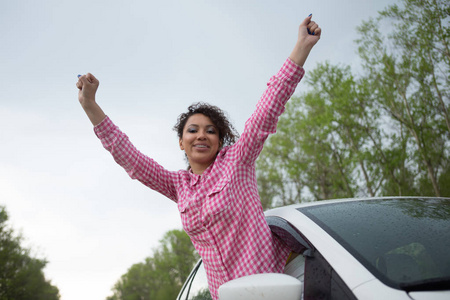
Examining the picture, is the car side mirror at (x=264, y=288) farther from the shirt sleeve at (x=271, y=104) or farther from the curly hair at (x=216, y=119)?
the curly hair at (x=216, y=119)

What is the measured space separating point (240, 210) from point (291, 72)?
76 cm

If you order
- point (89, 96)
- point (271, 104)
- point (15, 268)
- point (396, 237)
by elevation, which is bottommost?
point (396, 237)

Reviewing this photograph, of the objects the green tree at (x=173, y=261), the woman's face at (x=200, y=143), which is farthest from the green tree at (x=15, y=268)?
the woman's face at (x=200, y=143)

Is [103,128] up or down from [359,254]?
up

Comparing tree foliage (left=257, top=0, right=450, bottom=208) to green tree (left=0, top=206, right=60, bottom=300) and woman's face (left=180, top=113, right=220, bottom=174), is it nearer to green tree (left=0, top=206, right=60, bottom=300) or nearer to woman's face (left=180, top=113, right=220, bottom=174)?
woman's face (left=180, top=113, right=220, bottom=174)

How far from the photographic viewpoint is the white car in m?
1.23

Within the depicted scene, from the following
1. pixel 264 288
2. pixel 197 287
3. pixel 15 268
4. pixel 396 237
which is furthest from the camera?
pixel 15 268

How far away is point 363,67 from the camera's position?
64.0ft

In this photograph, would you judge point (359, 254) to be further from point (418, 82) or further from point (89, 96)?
point (418, 82)

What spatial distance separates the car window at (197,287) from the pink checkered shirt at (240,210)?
646 mm

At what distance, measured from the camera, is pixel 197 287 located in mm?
2928

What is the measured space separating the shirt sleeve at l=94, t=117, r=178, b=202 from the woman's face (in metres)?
0.22

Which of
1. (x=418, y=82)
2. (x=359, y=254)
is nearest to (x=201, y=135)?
(x=359, y=254)

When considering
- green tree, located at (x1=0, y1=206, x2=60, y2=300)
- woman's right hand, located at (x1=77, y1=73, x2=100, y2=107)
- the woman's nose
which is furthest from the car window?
green tree, located at (x1=0, y1=206, x2=60, y2=300)
